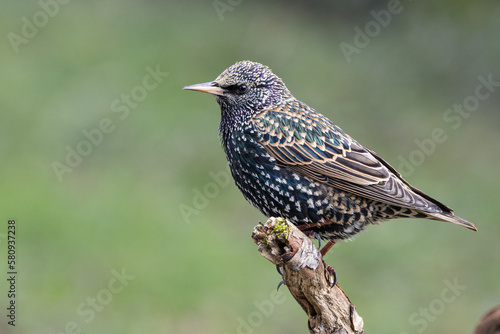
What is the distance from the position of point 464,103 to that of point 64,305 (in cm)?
682

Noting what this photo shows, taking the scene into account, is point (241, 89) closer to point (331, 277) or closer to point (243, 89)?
point (243, 89)

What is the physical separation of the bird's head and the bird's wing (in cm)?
13

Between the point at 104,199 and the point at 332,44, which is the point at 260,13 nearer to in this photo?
the point at 332,44

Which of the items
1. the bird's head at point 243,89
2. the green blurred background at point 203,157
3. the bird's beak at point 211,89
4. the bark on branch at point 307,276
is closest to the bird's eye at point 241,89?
the bird's head at point 243,89

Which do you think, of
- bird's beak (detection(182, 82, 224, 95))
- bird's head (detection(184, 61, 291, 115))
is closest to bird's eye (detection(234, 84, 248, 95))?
bird's head (detection(184, 61, 291, 115))

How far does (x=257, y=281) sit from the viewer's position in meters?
8.52

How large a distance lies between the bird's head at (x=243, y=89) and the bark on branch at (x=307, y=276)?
144 centimetres

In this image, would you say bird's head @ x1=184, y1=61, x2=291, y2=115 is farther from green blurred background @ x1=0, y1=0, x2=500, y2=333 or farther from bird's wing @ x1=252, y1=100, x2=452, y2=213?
green blurred background @ x1=0, y1=0, x2=500, y2=333

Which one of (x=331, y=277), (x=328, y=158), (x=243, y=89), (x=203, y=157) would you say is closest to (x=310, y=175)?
(x=328, y=158)

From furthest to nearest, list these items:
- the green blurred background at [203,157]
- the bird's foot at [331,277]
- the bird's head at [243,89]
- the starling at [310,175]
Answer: the green blurred background at [203,157]
the bird's head at [243,89]
the starling at [310,175]
the bird's foot at [331,277]

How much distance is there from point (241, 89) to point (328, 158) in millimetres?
892

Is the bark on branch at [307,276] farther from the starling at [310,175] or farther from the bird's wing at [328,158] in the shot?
the bird's wing at [328,158]

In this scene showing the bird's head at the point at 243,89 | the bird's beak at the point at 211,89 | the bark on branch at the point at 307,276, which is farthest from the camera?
the bird's head at the point at 243,89

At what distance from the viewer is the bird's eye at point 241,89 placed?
5.47m
